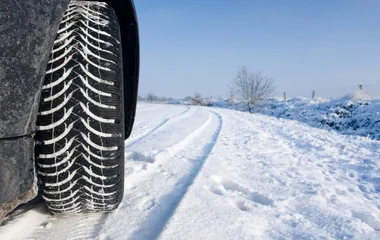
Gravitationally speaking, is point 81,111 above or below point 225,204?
above

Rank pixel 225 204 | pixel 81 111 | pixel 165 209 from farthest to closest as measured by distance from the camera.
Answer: pixel 225 204
pixel 165 209
pixel 81 111

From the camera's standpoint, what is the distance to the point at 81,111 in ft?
3.76

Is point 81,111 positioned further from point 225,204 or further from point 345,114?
point 345,114

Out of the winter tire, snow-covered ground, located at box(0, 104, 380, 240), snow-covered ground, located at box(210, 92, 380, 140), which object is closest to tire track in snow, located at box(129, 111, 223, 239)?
snow-covered ground, located at box(0, 104, 380, 240)

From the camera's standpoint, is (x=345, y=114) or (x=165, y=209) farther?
(x=345, y=114)

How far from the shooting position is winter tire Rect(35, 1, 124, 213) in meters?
1.12

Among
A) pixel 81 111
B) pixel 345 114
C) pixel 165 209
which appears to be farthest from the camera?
pixel 345 114

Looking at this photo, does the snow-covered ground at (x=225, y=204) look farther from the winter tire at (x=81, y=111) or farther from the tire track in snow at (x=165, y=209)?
the winter tire at (x=81, y=111)

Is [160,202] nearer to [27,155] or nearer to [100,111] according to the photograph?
[100,111]

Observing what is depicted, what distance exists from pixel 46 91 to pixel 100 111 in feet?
0.69

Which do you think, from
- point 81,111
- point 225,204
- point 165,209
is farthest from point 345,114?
point 81,111

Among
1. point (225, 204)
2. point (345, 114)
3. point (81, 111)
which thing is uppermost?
point (81, 111)

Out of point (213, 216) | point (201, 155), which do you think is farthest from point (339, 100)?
point (213, 216)

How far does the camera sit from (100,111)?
1.17 metres
